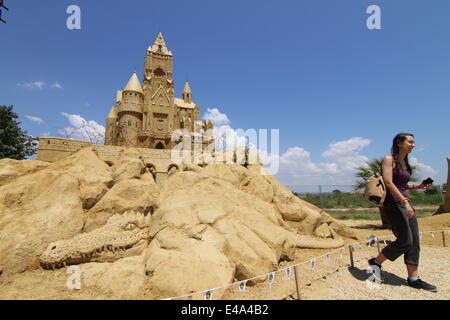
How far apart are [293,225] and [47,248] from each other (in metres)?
10.2

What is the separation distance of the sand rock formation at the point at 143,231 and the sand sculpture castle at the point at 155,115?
35.2 ft

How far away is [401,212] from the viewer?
4199 millimetres

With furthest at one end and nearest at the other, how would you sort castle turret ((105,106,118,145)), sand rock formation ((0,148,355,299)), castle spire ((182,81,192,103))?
castle spire ((182,81,192,103))
castle turret ((105,106,118,145))
sand rock formation ((0,148,355,299))

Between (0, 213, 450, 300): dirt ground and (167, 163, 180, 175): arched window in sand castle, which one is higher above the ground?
(167, 163, 180, 175): arched window in sand castle

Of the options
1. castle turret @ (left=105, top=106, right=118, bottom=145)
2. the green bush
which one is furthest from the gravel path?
castle turret @ (left=105, top=106, right=118, bottom=145)

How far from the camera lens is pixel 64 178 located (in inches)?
370

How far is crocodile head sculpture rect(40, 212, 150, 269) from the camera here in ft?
23.5

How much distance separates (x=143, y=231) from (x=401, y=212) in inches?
310

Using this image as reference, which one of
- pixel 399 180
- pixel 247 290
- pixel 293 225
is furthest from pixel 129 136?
pixel 399 180

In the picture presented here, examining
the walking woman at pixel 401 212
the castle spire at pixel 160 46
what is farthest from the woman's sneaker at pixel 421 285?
the castle spire at pixel 160 46

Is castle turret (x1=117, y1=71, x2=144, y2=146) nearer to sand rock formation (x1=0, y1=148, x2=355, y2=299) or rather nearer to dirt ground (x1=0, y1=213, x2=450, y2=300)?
sand rock formation (x1=0, y1=148, x2=355, y2=299)

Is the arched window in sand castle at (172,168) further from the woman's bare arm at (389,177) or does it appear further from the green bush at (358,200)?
the green bush at (358,200)

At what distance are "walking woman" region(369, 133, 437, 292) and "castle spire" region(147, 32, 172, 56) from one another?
38.5m

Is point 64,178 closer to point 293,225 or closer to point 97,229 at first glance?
point 97,229
